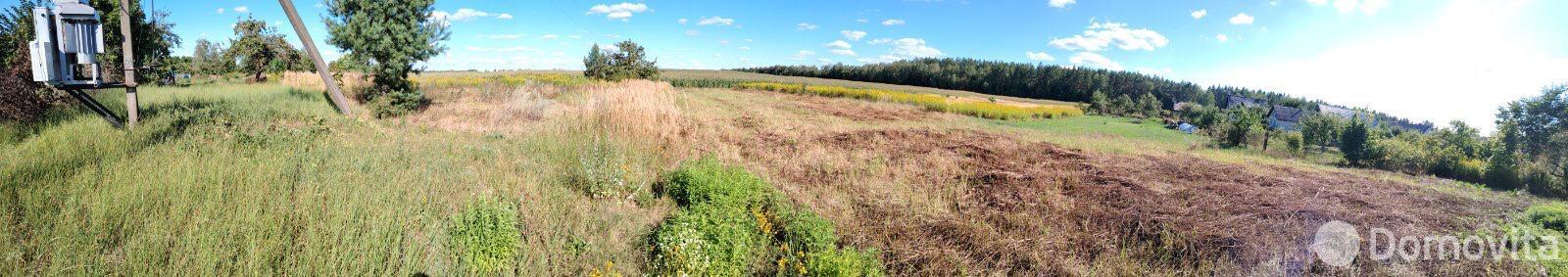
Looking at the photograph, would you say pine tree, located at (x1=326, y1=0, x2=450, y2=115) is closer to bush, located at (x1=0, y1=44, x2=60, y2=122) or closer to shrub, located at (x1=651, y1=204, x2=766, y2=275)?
bush, located at (x1=0, y1=44, x2=60, y2=122)

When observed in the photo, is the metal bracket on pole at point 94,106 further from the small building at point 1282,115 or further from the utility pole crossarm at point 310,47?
the small building at point 1282,115

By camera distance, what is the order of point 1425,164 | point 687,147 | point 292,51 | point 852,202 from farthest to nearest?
point 292,51
point 1425,164
point 687,147
point 852,202

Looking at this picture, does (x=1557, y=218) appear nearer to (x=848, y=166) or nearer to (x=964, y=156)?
(x=964, y=156)

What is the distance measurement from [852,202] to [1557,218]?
5.72 meters

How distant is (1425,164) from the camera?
10328 millimetres

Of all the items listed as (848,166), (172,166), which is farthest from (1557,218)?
(172,166)

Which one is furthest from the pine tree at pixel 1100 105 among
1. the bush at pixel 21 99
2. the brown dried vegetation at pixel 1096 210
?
the bush at pixel 21 99

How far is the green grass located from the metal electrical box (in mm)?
596

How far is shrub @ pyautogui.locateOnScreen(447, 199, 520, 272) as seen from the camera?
3432mm

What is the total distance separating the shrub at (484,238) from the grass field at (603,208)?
0.05ft

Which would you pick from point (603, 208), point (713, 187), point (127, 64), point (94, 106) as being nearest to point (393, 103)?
point (127, 64)

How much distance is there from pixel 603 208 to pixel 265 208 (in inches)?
90.1

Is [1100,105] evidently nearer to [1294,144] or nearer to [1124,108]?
[1124,108]

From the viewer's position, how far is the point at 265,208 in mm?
3727
